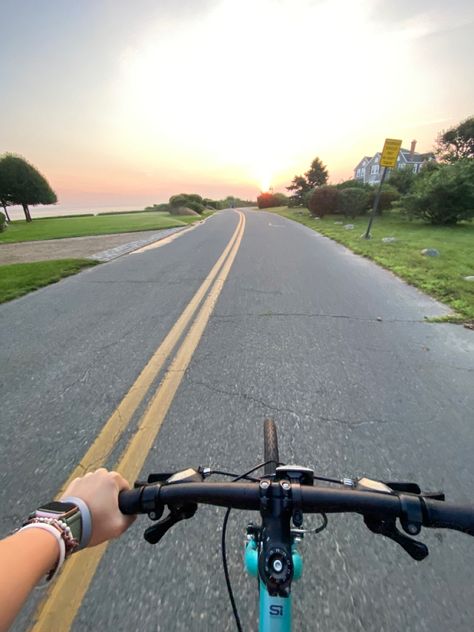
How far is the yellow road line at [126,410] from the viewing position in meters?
2.17

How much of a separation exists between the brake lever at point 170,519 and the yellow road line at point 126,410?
4.54ft

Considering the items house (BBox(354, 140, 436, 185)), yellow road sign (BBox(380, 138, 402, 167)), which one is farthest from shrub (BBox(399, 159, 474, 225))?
house (BBox(354, 140, 436, 185))

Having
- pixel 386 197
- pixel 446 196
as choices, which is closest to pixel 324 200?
pixel 386 197

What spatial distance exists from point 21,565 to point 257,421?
1.94m

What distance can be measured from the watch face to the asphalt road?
0.90 m

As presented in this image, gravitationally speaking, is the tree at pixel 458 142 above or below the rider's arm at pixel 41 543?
above

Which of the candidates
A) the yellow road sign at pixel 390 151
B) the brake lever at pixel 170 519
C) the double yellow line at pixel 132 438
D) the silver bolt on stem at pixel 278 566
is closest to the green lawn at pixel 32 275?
the double yellow line at pixel 132 438

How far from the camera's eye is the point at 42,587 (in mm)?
1498

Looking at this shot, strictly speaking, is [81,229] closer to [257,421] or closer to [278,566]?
[257,421]

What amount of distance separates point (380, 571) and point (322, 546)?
0.29 metres

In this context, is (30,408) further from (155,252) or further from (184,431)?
(155,252)

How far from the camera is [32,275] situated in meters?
7.46

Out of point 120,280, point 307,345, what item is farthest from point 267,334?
point 120,280

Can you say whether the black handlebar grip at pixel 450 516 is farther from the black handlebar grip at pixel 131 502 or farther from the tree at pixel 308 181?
the tree at pixel 308 181
